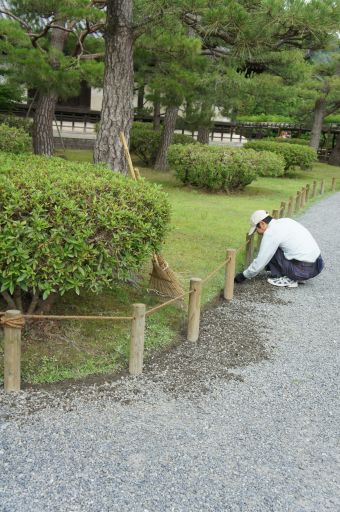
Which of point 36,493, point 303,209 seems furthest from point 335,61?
point 36,493

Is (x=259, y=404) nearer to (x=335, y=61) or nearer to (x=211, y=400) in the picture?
(x=211, y=400)

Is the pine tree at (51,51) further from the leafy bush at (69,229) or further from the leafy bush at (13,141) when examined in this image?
the leafy bush at (69,229)

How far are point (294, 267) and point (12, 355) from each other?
12.2 feet

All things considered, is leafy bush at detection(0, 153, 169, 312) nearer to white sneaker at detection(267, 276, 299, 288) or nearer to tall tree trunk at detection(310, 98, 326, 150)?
white sneaker at detection(267, 276, 299, 288)

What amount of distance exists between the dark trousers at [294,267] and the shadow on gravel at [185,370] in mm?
964

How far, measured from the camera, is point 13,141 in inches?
392

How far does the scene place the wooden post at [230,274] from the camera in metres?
5.39

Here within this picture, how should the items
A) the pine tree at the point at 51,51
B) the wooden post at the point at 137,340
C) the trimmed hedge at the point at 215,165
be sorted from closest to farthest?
1. the wooden post at the point at 137,340
2. the pine tree at the point at 51,51
3. the trimmed hedge at the point at 215,165

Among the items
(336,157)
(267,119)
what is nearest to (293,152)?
(336,157)

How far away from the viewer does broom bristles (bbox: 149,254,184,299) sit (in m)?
5.04

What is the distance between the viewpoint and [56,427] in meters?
3.06

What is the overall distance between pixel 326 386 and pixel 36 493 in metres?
2.21

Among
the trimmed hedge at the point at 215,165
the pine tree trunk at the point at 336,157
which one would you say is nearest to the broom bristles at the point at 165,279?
→ the trimmed hedge at the point at 215,165

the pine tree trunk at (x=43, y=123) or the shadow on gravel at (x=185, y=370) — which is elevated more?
the pine tree trunk at (x=43, y=123)
